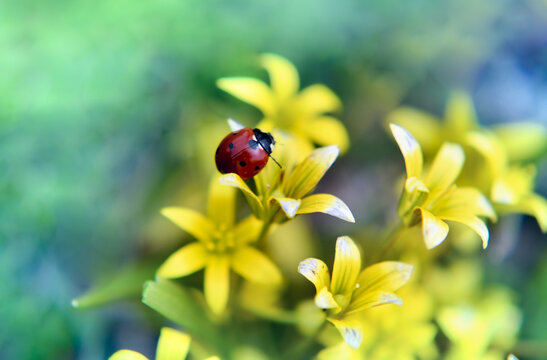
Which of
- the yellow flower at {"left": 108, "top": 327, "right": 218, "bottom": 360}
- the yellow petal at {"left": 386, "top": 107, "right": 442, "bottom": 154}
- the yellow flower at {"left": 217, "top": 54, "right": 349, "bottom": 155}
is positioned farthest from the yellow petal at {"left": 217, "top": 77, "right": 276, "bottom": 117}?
the yellow flower at {"left": 108, "top": 327, "right": 218, "bottom": 360}

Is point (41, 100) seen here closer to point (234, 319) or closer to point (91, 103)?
point (91, 103)

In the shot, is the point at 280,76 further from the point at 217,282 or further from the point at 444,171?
the point at 217,282

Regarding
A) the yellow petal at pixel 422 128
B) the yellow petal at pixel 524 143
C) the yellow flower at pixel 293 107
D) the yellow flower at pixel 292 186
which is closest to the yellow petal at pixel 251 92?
the yellow flower at pixel 293 107

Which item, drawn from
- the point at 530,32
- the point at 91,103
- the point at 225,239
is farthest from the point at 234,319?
the point at 530,32

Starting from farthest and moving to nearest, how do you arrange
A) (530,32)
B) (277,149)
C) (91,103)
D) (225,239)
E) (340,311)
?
(530,32), (91,103), (225,239), (277,149), (340,311)

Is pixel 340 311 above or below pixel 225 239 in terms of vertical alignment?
above

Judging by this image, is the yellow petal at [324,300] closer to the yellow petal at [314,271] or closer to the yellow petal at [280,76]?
the yellow petal at [314,271]
